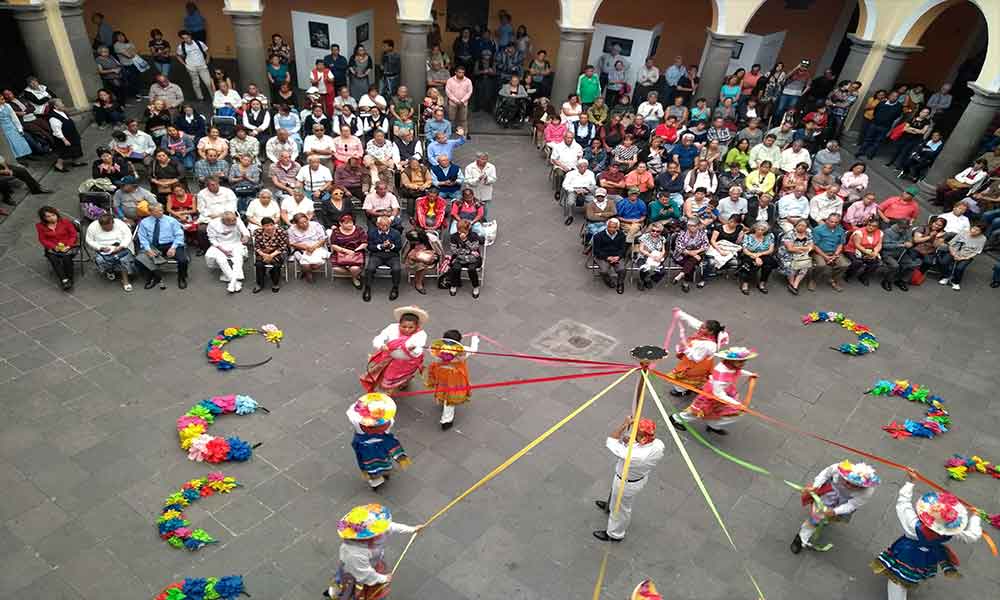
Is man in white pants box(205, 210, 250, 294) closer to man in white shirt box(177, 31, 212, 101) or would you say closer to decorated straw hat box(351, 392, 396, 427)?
decorated straw hat box(351, 392, 396, 427)

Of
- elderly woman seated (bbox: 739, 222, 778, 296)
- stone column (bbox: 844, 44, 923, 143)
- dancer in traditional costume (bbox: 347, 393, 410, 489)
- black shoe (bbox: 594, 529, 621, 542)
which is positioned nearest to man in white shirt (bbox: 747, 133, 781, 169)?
elderly woman seated (bbox: 739, 222, 778, 296)

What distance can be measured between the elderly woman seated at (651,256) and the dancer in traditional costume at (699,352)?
8.46 ft

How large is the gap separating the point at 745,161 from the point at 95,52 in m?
13.8

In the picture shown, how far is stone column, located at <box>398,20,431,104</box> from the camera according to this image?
14141 mm

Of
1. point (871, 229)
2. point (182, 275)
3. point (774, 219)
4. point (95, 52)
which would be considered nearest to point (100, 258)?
point (182, 275)

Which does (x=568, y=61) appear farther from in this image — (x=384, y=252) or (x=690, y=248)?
(x=384, y=252)

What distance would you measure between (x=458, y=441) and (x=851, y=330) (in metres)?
6.25

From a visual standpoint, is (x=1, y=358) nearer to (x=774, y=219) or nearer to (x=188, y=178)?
(x=188, y=178)

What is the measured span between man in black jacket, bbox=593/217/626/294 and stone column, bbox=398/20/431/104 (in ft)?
21.3

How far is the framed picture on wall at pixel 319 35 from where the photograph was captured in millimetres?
15102

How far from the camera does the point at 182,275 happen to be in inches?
378

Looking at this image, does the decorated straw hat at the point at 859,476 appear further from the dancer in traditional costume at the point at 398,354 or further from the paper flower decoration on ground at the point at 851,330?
the dancer in traditional costume at the point at 398,354

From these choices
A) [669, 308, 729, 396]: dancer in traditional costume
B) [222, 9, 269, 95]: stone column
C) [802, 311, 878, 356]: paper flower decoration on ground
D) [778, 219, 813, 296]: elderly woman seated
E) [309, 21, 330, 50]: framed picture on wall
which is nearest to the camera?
[669, 308, 729, 396]: dancer in traditional costume

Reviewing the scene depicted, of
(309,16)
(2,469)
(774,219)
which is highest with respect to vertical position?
(309,16)
